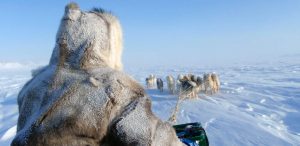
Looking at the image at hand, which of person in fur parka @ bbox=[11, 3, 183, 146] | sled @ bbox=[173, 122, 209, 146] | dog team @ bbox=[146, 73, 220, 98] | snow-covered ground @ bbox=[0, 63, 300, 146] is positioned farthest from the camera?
dog team @ bbox=[146, 73, 220, 98]

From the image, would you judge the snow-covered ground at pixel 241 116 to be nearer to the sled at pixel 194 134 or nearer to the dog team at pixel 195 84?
the dog team at pixel 195 84

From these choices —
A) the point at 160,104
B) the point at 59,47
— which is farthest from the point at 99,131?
the point at 160,104

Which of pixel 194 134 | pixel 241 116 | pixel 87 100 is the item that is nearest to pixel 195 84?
pixel 241 116

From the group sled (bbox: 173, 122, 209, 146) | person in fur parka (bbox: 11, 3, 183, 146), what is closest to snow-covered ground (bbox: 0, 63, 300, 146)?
sled (bbox: 173, 122, 209, 146)

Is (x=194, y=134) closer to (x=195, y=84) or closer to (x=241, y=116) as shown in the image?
(x=241, y=116)

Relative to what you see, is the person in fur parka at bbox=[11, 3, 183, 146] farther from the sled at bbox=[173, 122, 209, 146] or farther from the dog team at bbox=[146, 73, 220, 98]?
the dog team at bbox=[146, 73, 220, 98]

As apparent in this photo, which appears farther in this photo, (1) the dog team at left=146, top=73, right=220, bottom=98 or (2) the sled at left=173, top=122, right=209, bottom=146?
(1) the dog team at left=146, top=73, right=220, bottom=98

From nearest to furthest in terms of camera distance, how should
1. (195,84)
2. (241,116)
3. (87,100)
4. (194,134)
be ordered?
(87,100) < (194,134) < (241,116) < (195,84)

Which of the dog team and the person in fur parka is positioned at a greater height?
the person in fur parka

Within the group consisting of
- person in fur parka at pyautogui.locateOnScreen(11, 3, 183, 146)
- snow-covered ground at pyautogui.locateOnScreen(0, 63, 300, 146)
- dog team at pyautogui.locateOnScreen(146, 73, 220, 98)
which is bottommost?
snow-covered ground at pyautogui.locateOnScreen(0, 63, 300, 146)

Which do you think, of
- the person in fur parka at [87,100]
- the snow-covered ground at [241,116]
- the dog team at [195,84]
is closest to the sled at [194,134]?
the person in fur parka at [87,100]

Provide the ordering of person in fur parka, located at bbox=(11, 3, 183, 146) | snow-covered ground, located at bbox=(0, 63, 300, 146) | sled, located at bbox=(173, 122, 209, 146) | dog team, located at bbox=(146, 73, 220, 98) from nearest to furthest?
person in fur parka, located at bbox=(11, 3, 183, 146), sled, located at bbox=(173, 122, 209, 146), snow-covered ground, located at bbox=(0, 63, 300, 146), dog team, located at bbox=(146, 73, 220, 98)

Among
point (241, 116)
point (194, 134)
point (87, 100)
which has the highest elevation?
point (87, 100)

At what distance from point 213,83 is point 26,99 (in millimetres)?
12948
